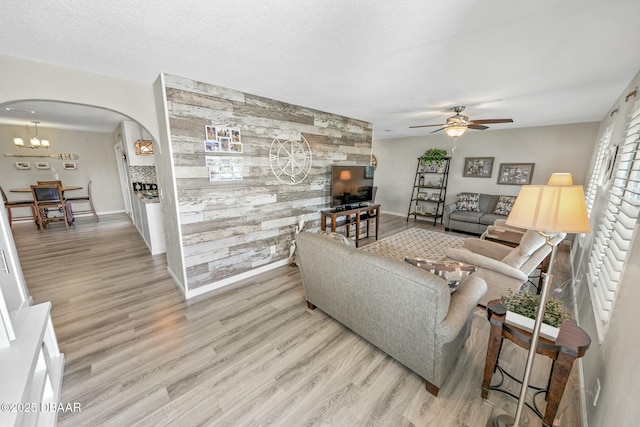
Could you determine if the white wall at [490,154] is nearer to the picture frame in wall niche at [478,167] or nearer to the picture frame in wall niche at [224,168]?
the picture frame in wall niche at [478,167]

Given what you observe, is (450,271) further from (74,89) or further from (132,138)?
(132,138)

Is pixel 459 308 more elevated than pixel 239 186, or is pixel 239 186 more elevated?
pixel 239 186

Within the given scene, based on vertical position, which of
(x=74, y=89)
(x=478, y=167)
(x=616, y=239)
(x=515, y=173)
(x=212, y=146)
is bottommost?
(x=616, y=239)

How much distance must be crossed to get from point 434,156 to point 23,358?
6.94 m

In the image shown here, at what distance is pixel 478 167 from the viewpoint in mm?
5637

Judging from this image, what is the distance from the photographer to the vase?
1.25 m

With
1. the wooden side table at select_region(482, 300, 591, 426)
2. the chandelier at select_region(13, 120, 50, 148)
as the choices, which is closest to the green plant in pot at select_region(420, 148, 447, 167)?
the wooden side table at select_region(482, 300, 591, 426)

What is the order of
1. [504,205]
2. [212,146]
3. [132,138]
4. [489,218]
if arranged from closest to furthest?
[212,146], [132,138], [489,218], [504,205]

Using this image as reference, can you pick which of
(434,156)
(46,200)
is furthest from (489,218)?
(46,200)

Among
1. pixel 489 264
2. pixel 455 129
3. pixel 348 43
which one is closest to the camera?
pixel 348 43

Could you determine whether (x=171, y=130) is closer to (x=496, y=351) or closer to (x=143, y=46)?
(x=143, y=46)

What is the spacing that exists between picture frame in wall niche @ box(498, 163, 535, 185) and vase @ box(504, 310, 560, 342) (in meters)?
5.11

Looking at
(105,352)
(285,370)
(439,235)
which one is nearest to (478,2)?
(285,370)

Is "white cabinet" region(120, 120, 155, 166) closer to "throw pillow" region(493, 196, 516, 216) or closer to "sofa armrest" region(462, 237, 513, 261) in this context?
"sofa armrest" region(462, 237, 513, 261)
